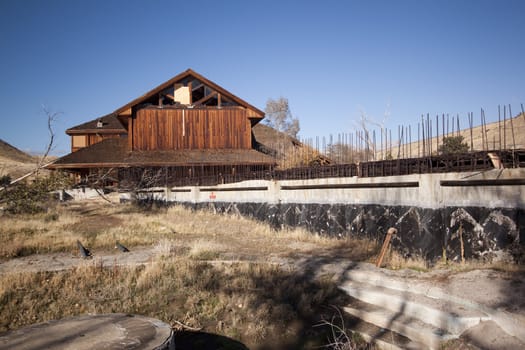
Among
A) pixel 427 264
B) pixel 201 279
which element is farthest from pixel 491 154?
pixel 201 279

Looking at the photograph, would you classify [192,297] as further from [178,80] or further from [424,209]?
[178,80]

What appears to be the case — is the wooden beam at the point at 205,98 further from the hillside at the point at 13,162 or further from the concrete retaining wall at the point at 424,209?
the hillside at the point at 13,162

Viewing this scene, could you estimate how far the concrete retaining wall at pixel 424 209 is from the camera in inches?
281

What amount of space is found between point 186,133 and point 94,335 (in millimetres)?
24468

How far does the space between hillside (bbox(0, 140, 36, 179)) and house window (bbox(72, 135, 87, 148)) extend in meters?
16.5

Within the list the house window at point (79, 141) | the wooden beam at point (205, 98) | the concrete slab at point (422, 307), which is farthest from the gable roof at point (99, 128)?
the concrete slab at point (422, 307)

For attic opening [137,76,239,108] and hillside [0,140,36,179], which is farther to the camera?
hillside [0,140,36,179]

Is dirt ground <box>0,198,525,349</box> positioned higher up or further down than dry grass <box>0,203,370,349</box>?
higher up

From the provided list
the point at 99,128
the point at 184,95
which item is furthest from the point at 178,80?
the point at 99,128

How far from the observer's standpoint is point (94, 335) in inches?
218

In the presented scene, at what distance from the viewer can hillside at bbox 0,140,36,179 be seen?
5794 centimetres

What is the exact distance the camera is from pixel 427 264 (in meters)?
8.11

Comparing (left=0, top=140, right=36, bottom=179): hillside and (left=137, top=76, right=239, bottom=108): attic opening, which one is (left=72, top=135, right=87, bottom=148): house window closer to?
(left=137, top=76, right=239, bottom=108): attic opening

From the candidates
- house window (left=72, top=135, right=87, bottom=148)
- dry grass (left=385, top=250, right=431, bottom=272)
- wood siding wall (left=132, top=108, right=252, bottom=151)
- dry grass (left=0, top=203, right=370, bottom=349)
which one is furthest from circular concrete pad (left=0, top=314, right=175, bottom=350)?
house window (left=72, top=135, right=87, bottom=148)
